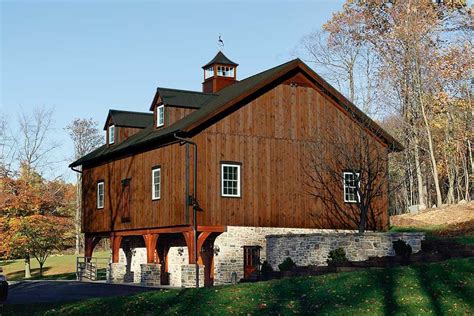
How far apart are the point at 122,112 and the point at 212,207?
1252 cm

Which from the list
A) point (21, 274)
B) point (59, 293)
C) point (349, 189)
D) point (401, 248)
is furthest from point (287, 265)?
point (21, 274)

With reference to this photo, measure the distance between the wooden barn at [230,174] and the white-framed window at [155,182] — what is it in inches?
3.0

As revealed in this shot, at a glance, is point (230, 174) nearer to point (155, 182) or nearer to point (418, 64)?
point (155, 182)

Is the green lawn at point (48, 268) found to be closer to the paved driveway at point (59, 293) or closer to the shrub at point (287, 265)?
the paved driveway at point (59, 293)

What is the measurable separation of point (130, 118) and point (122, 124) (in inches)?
32.9

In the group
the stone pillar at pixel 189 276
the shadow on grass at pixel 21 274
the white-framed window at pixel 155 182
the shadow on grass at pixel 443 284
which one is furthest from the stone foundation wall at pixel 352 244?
the shadow on grass at pixel 21 274

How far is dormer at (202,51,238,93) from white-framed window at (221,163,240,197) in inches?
327

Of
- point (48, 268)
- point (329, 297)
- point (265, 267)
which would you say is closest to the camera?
point (329, 297)

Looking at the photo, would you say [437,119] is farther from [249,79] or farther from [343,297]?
[343,297]

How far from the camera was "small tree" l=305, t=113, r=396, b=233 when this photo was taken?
1375 inches

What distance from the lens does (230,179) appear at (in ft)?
109

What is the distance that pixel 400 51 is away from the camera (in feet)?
166

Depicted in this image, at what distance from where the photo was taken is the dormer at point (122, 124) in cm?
4162

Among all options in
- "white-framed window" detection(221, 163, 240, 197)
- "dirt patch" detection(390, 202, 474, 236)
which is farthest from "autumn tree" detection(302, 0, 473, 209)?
"white-framed window" detection(221, 163, 240, 197)
